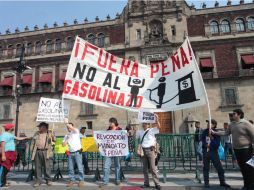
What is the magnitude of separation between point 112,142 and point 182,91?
2.54 meters

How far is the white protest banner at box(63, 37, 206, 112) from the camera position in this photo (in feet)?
21.7

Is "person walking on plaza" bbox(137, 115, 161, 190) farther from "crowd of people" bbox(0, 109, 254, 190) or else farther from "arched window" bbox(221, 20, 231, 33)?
"arched window" bbox(221, 20, 231, 33)

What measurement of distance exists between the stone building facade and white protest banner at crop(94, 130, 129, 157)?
1708 centimetres

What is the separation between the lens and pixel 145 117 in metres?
6.71

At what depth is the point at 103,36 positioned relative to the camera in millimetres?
29250

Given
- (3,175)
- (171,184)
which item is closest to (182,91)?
(171,184)

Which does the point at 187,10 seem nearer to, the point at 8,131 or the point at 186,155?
the point at 186,155

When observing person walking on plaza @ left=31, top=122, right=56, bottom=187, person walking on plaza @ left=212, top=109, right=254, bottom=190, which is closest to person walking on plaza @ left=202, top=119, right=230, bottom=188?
person walking on plaza @ left=212, top=109, right=254, bottom=190

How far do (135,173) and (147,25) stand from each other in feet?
70.3

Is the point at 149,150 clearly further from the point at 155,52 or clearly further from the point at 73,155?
the point at 155,52

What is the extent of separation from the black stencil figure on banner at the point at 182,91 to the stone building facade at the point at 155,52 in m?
17.5

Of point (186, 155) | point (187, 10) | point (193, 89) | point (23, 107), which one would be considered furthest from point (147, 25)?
point (193, 89)

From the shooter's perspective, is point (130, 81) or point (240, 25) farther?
point (240, 25)

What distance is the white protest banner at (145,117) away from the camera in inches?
262
